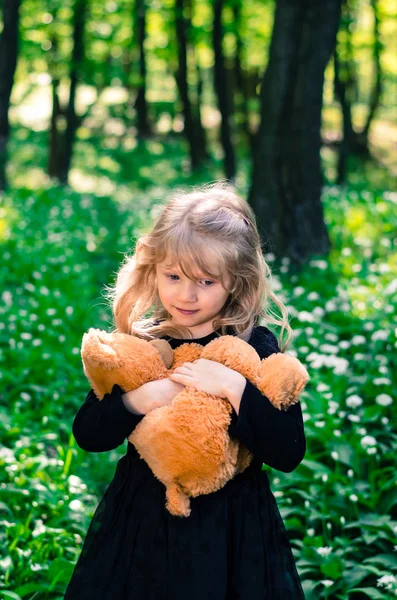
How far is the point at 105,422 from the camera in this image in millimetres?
2053

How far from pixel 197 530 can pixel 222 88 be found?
15.8m

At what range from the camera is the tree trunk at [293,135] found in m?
8.18

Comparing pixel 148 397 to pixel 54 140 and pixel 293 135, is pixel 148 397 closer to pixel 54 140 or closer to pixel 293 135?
pixel 293 135

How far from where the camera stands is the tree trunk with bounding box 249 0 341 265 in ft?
26.8

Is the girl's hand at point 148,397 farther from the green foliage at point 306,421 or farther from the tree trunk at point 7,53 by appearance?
the tree trunk at point 7,53

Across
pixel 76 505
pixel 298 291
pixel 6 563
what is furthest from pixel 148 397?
pixel 298 291

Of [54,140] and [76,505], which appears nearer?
[76,505]

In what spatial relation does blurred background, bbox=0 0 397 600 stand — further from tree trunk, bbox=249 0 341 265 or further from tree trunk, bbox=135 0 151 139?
tree trunk, bbox=135 0 151 139

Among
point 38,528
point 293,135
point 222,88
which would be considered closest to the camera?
point 38,528

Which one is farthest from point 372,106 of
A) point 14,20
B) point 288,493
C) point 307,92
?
point 288,493

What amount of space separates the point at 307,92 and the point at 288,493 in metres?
5.49

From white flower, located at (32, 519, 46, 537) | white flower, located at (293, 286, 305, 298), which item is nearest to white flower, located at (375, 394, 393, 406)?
white flower, located at (32, 519, 46, 537)

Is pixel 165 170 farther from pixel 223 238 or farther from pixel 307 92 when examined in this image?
pixel 223 238

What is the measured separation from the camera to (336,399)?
4.80 metres
